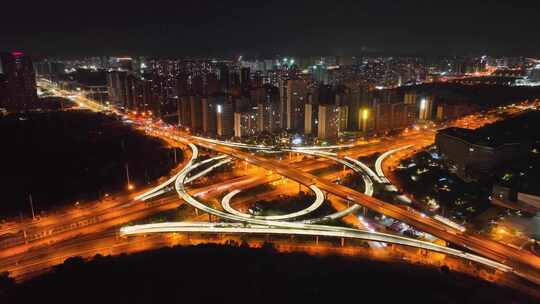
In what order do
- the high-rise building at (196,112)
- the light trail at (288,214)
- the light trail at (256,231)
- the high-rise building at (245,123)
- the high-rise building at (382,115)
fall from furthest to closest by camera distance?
the high-rise building at (196,112) → the high-rise building at (382,115) → the high-rise building at (245,123) → the light trail at (288,214) → the light trail at (256,231)

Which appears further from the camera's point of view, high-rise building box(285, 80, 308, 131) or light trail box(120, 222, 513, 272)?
high-rise building box(285, 80, 308, 131)

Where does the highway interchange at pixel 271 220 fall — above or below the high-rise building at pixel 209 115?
below

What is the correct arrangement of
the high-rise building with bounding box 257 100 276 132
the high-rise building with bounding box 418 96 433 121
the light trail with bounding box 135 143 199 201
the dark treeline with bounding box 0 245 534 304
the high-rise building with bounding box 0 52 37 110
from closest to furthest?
the dark treeline with bounding box 0 245 534 304 < the light trail with bounding box 135 143 199 201 < the high-rise building with bounding box 257 100 276 132 < the high-rise building with bounding box 418 96 433 121 < the high-rise building with bounding box 0 52 37 110

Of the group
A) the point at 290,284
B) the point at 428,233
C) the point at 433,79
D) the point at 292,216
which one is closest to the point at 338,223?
the point at 292,216

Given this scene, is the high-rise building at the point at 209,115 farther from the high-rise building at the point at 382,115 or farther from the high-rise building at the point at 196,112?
the high-rise building at the point at 382,115

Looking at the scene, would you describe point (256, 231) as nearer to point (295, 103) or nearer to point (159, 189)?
point (159, 189)

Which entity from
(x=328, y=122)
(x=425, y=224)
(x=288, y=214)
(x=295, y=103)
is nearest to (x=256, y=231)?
(x=288, y=214)

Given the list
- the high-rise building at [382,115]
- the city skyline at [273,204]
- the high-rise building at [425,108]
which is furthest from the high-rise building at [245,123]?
the high-rise building at [425,108]

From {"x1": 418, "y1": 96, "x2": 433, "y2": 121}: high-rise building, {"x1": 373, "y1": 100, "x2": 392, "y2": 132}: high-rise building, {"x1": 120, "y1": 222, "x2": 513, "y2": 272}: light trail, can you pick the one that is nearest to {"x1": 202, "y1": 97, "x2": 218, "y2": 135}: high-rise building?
{"x1": 373, "y1": 100, "x2": 392, "y2": 132}: high-rise building

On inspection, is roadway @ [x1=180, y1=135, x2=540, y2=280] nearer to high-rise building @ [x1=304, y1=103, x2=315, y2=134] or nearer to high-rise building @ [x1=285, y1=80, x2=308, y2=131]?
high-rise building @ [x1=304, y1=103, x2=315, y2=134]
